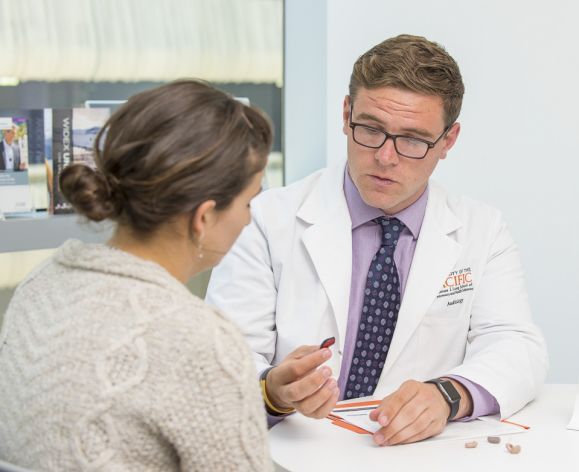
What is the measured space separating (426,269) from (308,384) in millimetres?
731

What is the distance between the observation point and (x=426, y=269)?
2.37m

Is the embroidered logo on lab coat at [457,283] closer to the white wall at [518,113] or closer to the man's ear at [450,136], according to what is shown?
the man's ear at [450,136]

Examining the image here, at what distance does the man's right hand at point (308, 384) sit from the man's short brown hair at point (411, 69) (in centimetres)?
84

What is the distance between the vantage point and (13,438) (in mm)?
1222

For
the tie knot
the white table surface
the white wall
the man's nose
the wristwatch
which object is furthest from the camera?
the white wall

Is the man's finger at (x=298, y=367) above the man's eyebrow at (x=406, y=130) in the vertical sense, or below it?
below

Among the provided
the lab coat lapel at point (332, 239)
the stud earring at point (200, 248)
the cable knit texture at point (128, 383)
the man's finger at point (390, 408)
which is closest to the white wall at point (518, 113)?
the lab coat lapel at point (332, 239)

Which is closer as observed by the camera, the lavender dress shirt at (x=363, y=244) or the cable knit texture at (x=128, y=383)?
the cable knit texture at (x=128, y=383)

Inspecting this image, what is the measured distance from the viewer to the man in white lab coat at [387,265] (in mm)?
2289

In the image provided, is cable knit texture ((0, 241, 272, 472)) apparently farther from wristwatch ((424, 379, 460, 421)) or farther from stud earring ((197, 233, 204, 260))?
wristwatch ((424, 379, 460, 421))

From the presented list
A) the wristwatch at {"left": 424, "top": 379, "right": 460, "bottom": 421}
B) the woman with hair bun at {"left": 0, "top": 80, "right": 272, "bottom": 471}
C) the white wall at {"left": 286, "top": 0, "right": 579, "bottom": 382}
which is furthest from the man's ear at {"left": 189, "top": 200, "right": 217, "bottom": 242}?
the white wall at {"left": 286, "top": 0, "right": 579, "bottom": 382}

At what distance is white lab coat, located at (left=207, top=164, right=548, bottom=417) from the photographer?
2311 millimetres

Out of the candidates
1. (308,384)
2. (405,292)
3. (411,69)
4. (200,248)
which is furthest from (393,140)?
(200,248)

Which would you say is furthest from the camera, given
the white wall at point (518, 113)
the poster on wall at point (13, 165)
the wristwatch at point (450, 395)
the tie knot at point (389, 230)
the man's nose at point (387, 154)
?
the white wall at point (518, 113)
